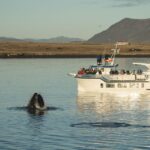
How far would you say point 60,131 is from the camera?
46.4 m

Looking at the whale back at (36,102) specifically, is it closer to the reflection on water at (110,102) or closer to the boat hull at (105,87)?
the reflection on water at (110,102)

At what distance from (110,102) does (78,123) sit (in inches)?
748

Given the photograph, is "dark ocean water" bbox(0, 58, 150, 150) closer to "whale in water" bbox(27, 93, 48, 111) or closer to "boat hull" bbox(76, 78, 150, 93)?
"whale in water" bbox(27, 93, 48, 111)

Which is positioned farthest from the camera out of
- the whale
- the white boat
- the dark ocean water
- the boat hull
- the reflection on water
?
the white boat

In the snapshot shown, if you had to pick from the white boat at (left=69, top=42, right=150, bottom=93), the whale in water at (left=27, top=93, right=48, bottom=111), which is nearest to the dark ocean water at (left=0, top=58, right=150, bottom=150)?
the whale in water at (left=27, top=93, right=48, bottom=111)

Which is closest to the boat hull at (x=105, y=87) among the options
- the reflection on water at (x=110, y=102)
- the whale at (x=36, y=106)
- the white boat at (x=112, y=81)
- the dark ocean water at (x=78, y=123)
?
the white boat at (x=112, y=81)

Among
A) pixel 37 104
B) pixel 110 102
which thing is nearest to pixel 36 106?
pixel 37 104

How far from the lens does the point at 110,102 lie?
69.9m

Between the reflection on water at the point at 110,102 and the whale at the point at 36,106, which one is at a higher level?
the whale at the point at 36,106

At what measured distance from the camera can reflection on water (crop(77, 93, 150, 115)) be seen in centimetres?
6241

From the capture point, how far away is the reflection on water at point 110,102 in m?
62.4

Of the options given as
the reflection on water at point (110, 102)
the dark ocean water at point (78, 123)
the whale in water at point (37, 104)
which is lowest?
the reflection on water at point (110, 102)

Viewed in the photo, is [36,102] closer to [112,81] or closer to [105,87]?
[105,87]

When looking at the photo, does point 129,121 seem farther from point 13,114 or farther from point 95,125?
point 13,114
